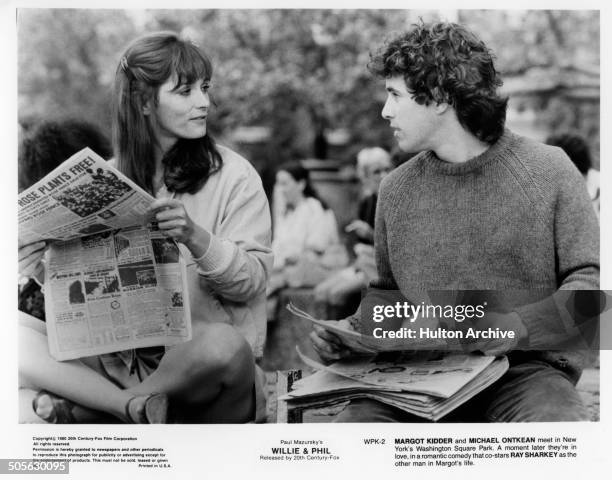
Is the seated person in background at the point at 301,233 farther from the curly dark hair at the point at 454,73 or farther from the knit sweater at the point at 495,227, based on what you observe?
the curly dark hair at the point at 454,73

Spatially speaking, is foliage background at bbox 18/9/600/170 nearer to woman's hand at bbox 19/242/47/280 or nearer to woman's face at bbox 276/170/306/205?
woman's face at bbox 276/170/306/205

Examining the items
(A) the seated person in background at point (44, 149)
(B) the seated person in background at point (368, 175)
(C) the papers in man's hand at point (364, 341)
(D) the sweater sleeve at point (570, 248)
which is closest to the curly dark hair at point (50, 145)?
(A) the seated person in background at point (44, 149)

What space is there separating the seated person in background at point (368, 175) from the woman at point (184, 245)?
107cm

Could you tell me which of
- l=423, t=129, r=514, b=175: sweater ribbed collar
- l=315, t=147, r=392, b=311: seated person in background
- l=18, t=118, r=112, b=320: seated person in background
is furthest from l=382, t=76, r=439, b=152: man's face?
l=18, t=118, r=112, b=320: seated person in background

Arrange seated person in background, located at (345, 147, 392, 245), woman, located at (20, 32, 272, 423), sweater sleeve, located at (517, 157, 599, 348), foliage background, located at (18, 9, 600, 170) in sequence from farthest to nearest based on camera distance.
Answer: seated person in background, located at (345, 147, 392, 245)
foliage background, located at (18, 9, 600, 170)
woman, located at (20, 32, 272, 423)
sweater sleeve, located at (517, 157, 599, 348)

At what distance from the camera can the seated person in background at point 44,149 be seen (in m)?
2.92

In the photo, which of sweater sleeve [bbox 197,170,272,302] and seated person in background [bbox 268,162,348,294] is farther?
seated person in background [bbox 268,162,348,294]

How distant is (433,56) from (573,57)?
0.91 meters

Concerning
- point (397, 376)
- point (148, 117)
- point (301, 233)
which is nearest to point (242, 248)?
point (148, 117)

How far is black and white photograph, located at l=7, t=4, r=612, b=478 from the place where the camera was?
2.62 meters

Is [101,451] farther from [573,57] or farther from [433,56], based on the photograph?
[573,57]

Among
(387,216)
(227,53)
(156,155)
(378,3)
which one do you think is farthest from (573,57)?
(156,155)

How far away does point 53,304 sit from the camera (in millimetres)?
2768

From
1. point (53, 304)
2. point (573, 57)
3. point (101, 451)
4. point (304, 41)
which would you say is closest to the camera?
point (53, 304)
